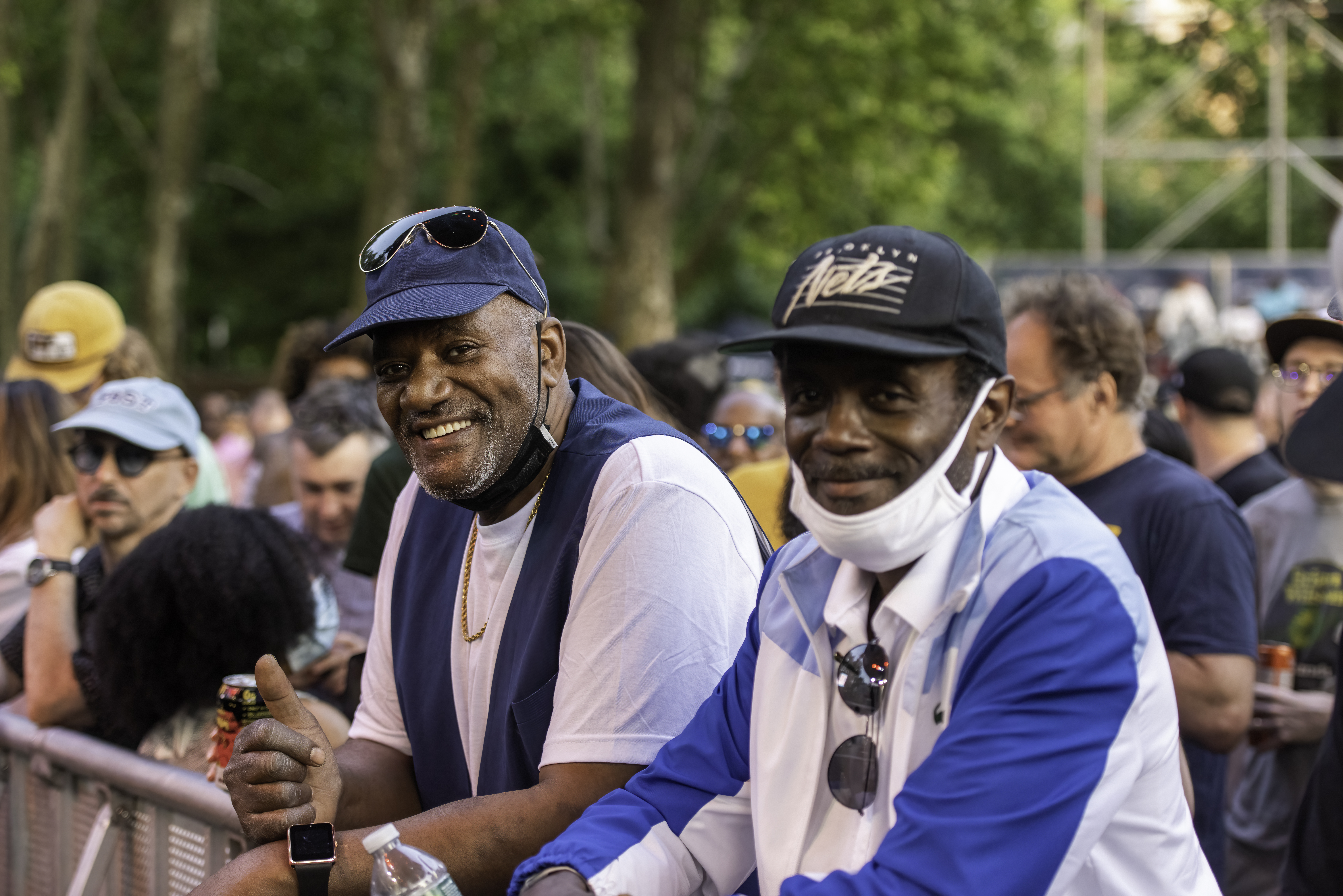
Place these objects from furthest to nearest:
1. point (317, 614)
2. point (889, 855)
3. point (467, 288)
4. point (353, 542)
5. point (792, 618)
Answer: point (353, 542) < point (317, 614) < point (467, 288) < point (792, 618) < point (889, 855)

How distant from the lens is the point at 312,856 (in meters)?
2.62

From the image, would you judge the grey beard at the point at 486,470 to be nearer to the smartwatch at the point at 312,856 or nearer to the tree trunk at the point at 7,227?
the smartwatch at the point at 312,856

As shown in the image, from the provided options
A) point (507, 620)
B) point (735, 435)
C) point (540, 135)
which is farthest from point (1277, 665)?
point (540, 135)

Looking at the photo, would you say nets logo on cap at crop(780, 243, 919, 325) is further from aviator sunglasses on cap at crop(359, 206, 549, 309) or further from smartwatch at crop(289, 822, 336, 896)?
smartwatch at crop(289, 822, 336, 896)

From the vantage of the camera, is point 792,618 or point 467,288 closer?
point 792,618

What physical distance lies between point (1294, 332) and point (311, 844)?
3.51m

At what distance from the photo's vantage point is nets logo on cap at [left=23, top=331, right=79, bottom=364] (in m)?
6.65

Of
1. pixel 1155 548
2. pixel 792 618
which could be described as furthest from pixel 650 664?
pixel 1155 548

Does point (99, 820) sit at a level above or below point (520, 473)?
below

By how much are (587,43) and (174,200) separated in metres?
12.9

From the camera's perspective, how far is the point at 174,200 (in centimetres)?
1834

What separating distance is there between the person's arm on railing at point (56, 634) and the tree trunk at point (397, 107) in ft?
44.3

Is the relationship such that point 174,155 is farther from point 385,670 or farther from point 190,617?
point 385,670

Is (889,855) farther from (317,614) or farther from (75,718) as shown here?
(75,718)
